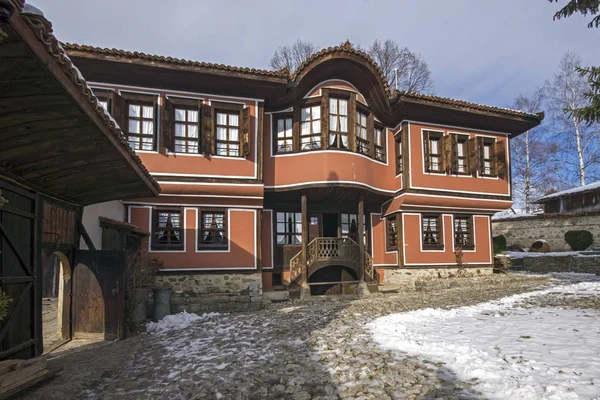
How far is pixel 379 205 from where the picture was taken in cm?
→ 1444

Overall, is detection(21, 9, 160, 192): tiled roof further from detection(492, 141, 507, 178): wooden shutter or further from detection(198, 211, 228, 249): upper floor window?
detection(492, 141, 507, 178): wooden shutter

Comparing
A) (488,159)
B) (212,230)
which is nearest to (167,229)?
(212,230)

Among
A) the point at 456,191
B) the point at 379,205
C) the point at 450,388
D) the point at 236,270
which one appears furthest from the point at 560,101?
the point at 450,388

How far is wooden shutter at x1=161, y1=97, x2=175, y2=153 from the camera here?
1032 cm

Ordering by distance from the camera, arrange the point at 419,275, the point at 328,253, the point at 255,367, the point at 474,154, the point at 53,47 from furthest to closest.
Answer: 1. the point at 474,154
2. the point at 419,275
3. the point at 328,253
4. the point at 255,367
5. the point at 53,47

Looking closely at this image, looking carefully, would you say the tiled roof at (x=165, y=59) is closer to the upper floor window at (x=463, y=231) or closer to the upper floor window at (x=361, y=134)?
the upper floor window at (x=361, y=134)

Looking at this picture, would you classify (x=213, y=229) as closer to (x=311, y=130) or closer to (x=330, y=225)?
(x=311, y=130)

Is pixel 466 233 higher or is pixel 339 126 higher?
pixel 339 126

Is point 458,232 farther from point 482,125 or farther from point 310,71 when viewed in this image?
point 310,71

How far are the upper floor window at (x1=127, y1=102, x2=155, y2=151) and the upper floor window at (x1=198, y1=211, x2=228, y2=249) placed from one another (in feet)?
7.97

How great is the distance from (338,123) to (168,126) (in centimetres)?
501

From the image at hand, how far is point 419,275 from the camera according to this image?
13.2 meters

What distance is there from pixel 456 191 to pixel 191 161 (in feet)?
30.0

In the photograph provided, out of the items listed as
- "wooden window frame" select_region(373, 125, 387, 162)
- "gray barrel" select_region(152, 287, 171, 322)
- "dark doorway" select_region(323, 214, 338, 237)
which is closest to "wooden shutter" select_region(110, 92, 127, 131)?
"gray barrel" select_region(152, 287, 171, 322)
